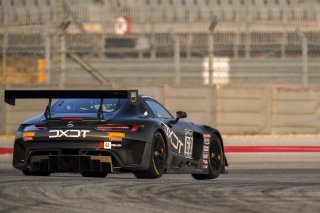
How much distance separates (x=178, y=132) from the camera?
11953 mm

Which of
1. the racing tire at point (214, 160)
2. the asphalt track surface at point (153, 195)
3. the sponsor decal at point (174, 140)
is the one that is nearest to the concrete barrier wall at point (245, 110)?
the racing tire at point (214, 160)

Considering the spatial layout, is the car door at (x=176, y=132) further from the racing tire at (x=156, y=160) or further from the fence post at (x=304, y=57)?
the fence post at (x=304, y=57)

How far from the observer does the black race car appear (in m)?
10.8

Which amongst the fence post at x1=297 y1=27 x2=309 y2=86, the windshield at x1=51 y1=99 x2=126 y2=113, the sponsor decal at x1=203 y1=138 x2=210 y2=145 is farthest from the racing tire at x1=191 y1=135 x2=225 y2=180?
the fence post at x1=297 y1=27 x2=309 y2=86

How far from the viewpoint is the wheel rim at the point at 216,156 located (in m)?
12.7

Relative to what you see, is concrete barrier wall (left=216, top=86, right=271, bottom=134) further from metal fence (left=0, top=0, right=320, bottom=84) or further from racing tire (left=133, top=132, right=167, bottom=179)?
racing tire (left=133, top=132, right=167, bottom=179)

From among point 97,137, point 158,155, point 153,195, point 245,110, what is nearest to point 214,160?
point 158,155

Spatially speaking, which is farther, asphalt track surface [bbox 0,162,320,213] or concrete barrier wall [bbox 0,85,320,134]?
concrete barrier wall [bbox 0,85,320,134]

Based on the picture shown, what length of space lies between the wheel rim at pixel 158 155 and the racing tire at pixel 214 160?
4.22 feet

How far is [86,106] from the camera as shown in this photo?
11430 millimetres

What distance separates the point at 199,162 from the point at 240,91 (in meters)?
11.2

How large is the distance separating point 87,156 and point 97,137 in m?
0.24

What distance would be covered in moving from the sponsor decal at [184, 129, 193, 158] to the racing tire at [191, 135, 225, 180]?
0.34 m

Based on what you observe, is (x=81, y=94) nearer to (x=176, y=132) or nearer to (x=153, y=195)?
(x=176, y=132)
